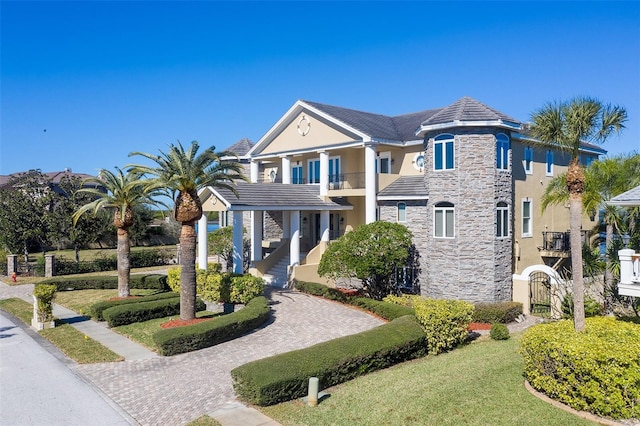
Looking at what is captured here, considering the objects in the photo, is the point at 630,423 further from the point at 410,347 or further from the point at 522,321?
the point at 522,321

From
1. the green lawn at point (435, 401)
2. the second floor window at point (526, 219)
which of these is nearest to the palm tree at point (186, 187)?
the green lawn at point (435, 401)

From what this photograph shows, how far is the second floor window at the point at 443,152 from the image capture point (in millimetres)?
22141

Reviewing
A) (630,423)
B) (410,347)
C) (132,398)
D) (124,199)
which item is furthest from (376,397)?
(124,199)

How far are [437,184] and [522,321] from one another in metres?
7.21

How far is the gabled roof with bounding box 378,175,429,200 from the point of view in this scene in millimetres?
23578

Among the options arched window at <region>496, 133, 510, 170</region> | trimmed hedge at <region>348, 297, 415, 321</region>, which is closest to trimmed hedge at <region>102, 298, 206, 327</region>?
trimmed hedge at <region>348, 297, 415, 321</region>

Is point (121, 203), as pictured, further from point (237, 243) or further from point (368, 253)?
point (368, 253)

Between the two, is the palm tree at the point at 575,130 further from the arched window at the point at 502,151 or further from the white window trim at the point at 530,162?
the white window trim at the point at 530,162

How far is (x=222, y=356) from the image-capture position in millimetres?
14734

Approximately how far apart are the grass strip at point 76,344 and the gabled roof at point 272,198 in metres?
8.49

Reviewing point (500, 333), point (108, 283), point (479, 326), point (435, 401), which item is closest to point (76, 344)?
point (435, 401)

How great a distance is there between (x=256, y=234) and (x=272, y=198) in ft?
9.36

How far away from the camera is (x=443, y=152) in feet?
73.4

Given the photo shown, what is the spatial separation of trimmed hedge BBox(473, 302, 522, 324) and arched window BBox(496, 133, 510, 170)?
6472 mm
